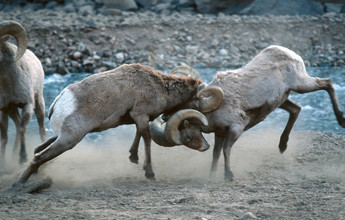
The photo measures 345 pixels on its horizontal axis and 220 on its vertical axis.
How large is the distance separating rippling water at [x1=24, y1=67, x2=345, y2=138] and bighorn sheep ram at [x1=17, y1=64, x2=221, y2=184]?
431 cm

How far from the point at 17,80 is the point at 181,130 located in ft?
9.92

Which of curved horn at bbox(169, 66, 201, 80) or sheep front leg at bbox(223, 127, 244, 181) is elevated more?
curved horn at bbox(169, 66, 201, 80)

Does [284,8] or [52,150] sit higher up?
[52,150]

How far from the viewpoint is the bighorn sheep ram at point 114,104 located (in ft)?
25.6

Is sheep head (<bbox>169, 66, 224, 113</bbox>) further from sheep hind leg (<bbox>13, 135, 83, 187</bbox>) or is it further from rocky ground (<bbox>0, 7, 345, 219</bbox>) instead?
sheep hind leg (<bbox>13, 135, 83, 187</bbox>)

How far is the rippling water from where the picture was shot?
13.2 m

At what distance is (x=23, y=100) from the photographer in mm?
9328

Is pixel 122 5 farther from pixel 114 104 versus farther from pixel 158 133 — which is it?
pixel 114 104

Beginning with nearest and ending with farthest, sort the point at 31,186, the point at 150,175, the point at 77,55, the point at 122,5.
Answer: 1. the point at 31,186
2. the point at 150,175
3. the point at 77,55
4. the point at 122,5

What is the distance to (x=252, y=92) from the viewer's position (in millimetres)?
8781

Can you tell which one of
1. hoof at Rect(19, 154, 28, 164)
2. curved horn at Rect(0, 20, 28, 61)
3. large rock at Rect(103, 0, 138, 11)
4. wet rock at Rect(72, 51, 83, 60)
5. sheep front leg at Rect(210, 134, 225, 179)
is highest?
curved horn at Rect(0, 20, 28, 61)

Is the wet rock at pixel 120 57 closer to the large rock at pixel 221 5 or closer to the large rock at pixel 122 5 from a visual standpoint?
the large rock at pixel 122 5

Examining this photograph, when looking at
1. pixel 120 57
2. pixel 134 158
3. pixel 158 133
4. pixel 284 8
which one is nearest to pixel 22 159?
pixel 134 158

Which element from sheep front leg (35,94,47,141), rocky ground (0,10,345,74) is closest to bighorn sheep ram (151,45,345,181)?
sheep front leg (35,94,47,141)
